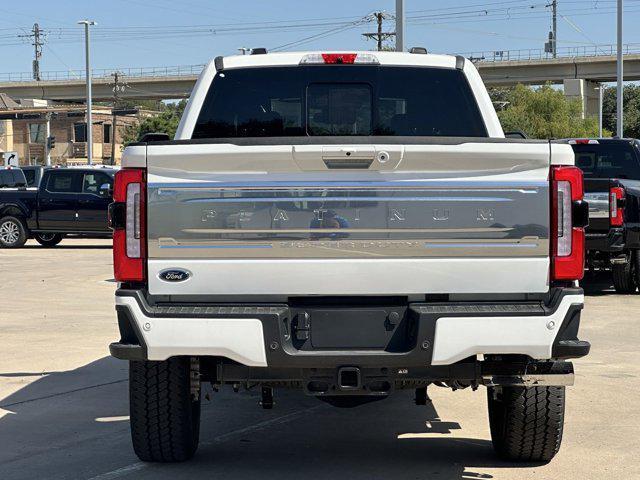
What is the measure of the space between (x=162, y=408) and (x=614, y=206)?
995 cm

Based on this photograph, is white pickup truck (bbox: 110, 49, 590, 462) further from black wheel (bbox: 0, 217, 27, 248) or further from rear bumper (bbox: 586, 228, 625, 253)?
black wheel (bbox: 0, 217, 27, 248)

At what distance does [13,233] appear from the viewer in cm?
2791

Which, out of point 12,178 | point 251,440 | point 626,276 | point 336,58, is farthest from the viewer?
point 12,178

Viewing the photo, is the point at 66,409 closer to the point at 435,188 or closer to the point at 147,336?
the point at 147,336

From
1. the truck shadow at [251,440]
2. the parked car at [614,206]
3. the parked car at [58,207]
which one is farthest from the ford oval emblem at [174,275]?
the parked car at [58,207]

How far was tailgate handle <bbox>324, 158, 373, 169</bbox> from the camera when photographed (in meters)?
5.43

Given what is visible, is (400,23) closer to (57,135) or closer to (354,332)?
(354,332)

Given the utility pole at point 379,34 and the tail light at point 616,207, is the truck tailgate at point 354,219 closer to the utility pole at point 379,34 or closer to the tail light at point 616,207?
the tail light at point 616,207

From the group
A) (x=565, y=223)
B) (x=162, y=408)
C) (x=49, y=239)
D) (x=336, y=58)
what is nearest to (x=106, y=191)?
(x=336, y=58)

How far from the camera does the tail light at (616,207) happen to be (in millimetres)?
14789

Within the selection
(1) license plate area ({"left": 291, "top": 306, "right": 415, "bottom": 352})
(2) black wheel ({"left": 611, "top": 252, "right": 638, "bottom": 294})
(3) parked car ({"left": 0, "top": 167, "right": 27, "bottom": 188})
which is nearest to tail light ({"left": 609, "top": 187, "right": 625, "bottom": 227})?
(2) black wheel ({"left": 611, "top": 252, "right": 638, "bottom": 294})

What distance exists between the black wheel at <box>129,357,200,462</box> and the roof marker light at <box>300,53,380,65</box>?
2063 millimetres

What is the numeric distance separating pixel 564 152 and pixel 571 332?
0.85 metres

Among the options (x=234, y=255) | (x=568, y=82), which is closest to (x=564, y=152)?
(x=234, y=255)
